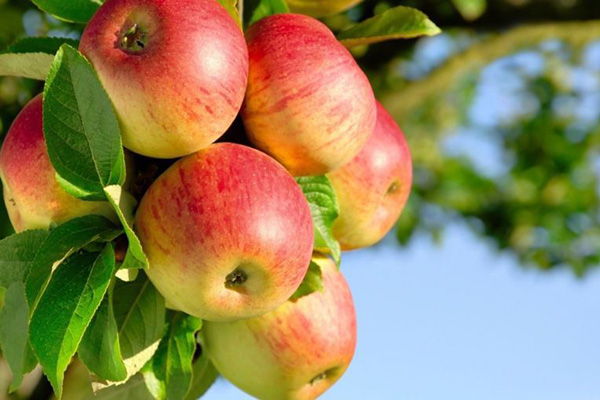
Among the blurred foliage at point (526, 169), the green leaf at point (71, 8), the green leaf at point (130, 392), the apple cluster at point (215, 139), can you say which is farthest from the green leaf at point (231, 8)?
the blurred foliage at point (526, 169)

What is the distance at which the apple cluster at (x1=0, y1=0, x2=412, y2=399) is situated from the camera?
839 mm

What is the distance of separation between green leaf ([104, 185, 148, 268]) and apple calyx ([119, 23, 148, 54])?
0.12 m

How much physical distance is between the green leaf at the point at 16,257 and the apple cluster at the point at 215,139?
34 millimetres

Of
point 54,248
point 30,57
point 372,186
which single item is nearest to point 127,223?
point 54,248

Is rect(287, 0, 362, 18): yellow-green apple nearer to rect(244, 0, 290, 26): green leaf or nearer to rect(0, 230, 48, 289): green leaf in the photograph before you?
rect(244, 0, 290, 26): green leaf

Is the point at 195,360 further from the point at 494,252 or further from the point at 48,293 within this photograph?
the point at 494,252

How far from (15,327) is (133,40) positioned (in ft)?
0.89

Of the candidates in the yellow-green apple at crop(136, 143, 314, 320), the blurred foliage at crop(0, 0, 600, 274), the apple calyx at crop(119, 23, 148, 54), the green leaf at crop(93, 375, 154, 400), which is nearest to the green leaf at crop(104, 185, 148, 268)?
the yellow-green apple at crop(136, 143, 314, 320)

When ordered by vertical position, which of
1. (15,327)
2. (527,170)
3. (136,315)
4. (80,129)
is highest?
(80,129)

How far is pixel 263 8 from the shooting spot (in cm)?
107

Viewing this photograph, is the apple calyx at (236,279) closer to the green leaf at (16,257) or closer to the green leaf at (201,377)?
the green leaf at (16,257)

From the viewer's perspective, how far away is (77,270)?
34.3 inches

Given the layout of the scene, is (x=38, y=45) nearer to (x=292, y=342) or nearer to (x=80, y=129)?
(x=80, y=129)

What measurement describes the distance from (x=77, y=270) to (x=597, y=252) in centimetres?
346
